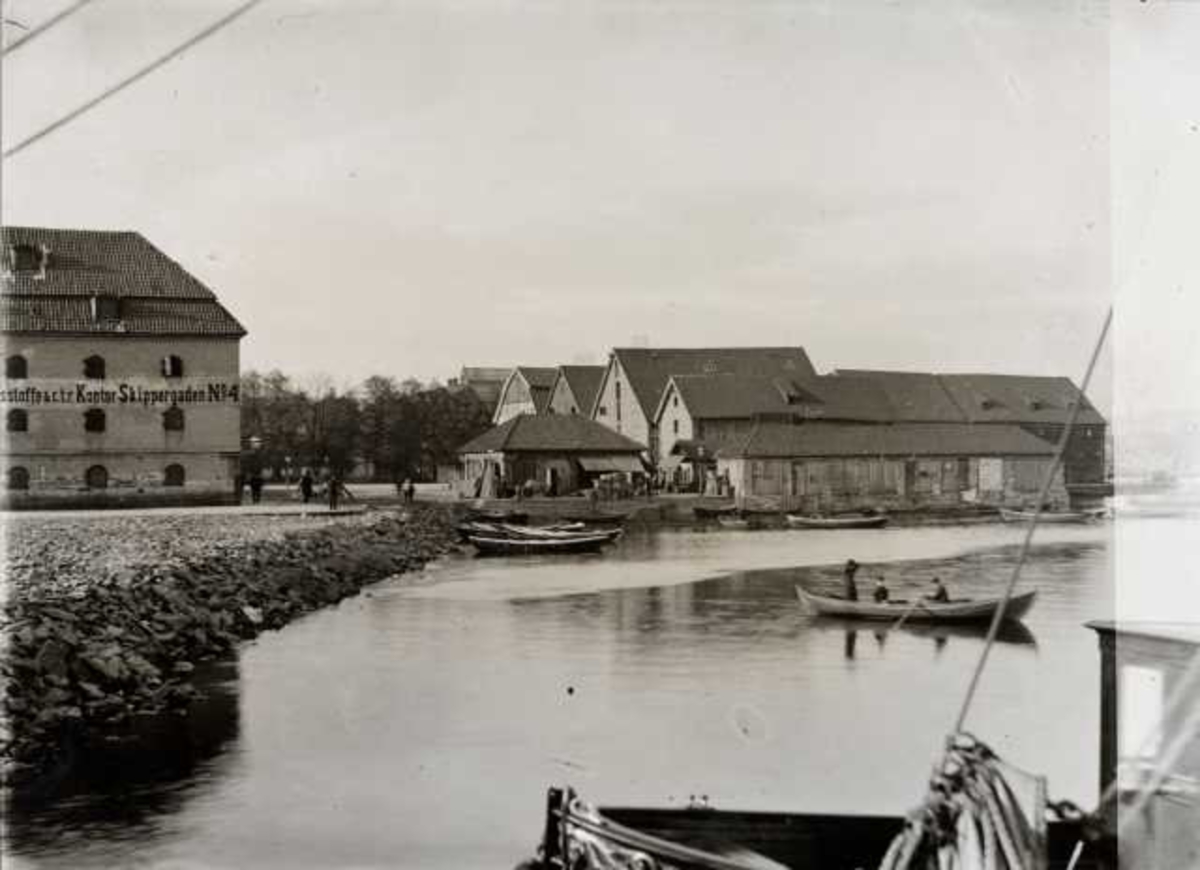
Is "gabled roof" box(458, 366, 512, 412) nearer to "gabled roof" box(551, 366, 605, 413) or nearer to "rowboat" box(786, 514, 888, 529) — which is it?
"gabled roof" box(551, 366, 605, 413)

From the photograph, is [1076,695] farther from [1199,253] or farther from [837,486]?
[1199,253]

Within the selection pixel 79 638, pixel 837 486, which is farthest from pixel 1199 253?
pixel 79 638

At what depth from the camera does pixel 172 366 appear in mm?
2811

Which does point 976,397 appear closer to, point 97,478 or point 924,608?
point 924,608

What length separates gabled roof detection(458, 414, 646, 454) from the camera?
3.01 m

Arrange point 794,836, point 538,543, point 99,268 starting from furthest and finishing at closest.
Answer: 1. point 538,543
2. point 99,268
3. point 794,836

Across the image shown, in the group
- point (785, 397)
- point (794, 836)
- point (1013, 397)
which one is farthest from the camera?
point (785, 397)

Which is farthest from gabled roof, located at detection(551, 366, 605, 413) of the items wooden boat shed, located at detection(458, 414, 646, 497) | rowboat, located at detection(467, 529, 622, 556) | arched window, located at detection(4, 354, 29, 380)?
arched window, located at detection(4, 354, 29, 380)

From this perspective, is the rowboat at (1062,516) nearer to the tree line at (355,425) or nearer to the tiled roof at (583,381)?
the tiled roof at (583,381)

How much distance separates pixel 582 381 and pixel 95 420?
118cm

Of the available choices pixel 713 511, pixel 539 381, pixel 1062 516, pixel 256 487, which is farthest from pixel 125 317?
pixel 1062 516

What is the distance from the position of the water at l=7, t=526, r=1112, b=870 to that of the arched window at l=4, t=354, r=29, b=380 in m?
0.95

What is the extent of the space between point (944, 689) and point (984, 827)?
761 mm

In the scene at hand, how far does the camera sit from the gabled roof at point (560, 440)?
9.89 feet
